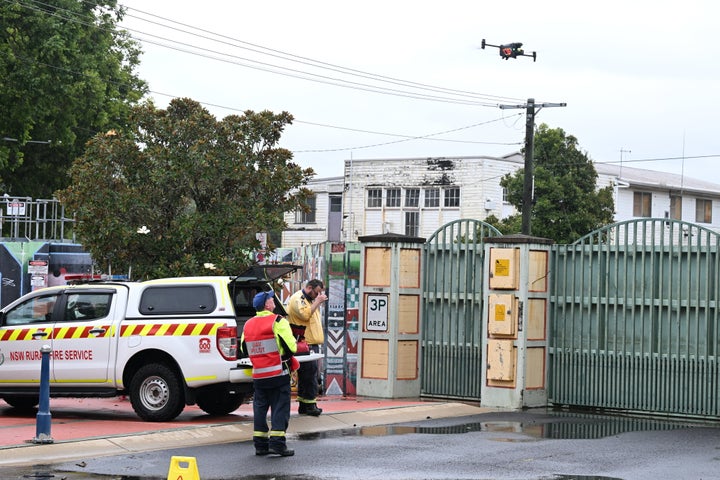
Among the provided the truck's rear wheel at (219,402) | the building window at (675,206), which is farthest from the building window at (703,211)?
the truck's rear wheel at (219,402)

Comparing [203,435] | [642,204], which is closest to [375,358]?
[203,435]

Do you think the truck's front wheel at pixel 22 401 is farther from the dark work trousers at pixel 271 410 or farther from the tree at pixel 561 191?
the tree at pixel 561 191

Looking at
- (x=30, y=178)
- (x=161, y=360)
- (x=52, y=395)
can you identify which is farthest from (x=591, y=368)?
(x=30, y=178)

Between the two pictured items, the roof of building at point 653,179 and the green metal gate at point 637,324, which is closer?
the green metal gate at point 637,324

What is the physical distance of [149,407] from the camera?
14375 mm

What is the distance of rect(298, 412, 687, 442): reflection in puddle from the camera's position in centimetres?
1373

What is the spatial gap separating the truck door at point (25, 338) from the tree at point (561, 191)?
33229 mm

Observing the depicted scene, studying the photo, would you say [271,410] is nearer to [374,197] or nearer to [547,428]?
[547,428]

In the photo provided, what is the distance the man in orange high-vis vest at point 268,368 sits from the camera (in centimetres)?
1197

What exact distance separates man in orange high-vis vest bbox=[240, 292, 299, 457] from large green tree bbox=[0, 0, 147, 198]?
24828 millimetres

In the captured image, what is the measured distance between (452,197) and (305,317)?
143ft

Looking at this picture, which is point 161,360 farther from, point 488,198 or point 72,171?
point 488,198

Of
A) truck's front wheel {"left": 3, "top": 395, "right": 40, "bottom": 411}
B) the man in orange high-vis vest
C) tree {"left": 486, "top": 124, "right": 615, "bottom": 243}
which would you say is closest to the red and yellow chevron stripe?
truck's front wheel {"left": 3, "top": 395, "right": 40, "bottom": 411}

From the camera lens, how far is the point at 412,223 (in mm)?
59844
